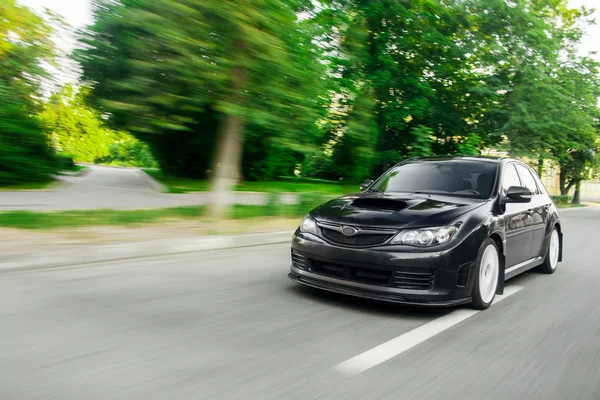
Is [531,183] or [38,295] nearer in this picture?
[38,295]

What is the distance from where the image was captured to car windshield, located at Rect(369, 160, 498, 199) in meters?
5.93

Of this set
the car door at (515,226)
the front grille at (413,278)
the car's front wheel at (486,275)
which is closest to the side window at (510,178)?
the car door at (515,226)

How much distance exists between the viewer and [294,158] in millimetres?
26406

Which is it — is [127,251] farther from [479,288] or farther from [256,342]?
[479,288]

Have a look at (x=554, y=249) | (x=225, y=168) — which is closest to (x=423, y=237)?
(x=554, y=249)

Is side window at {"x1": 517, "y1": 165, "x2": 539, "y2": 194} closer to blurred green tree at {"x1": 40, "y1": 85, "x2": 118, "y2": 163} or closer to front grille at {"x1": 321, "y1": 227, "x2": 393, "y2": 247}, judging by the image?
front grille at {"x1": 321, "y1": 227, "x2": 393, "y2": 247}

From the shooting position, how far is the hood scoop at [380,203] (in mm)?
5207

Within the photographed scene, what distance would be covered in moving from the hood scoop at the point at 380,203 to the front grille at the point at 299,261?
28.2 inches

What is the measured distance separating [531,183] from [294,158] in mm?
19613

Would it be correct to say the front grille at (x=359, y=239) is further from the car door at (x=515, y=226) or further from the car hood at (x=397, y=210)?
the car door at (x=515, y=226)

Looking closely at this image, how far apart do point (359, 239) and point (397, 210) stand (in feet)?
1.63

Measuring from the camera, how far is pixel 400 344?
162 inches

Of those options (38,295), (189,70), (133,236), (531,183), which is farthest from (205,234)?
(531,183)

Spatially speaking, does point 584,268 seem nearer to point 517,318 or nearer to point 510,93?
point 517,318
